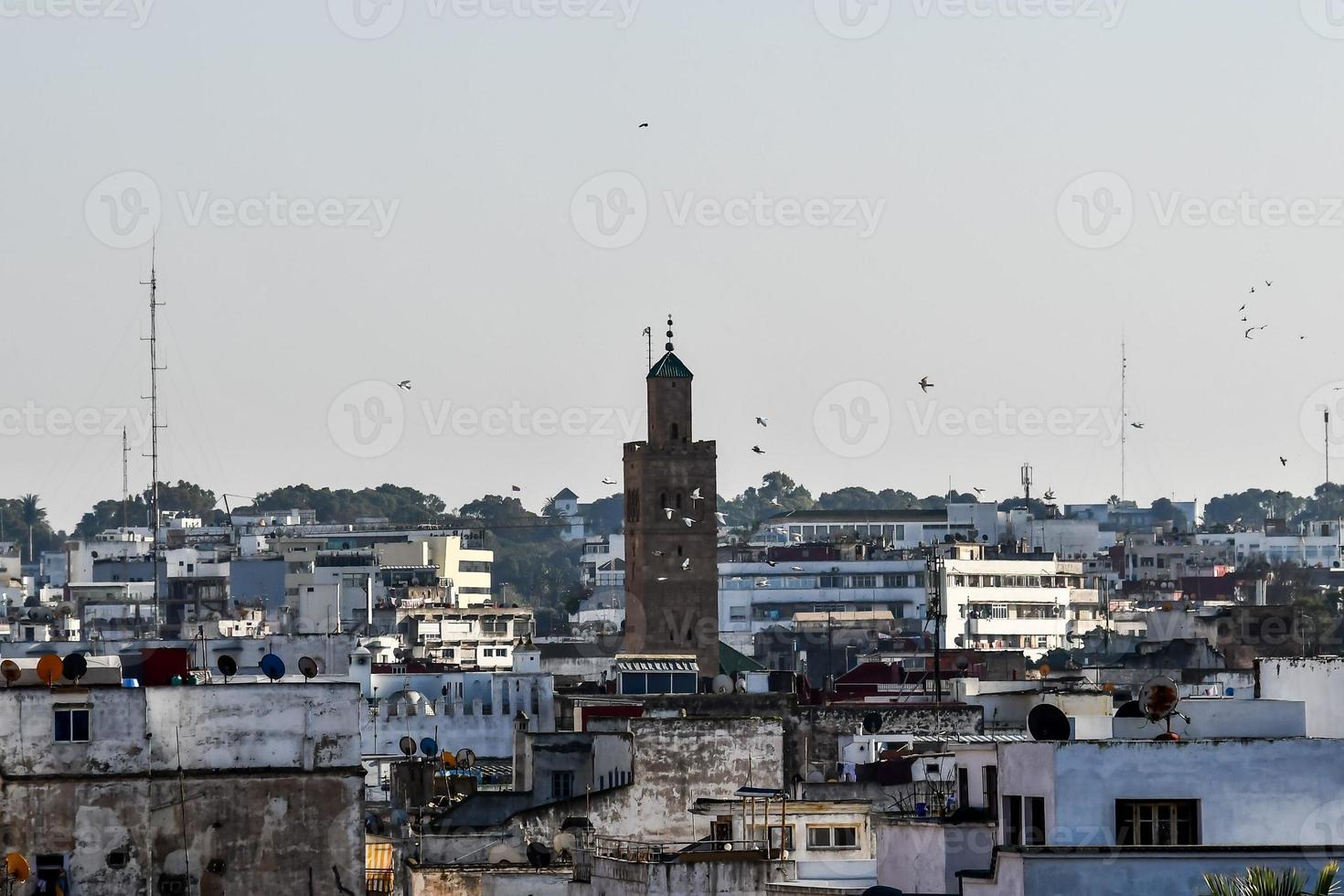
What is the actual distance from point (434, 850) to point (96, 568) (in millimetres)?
150487

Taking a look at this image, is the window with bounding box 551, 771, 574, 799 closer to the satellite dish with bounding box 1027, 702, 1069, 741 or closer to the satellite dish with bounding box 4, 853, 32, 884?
the satellite dish with bounding box 4, 853, 32, 884

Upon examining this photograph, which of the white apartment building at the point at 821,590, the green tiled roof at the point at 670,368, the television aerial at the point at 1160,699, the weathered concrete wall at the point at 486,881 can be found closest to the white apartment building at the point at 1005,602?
the white apartment building at the point at 821,590

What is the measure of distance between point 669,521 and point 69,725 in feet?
292

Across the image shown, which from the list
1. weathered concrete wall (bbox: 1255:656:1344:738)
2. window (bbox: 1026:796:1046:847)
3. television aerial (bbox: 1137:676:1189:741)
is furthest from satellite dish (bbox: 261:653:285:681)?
window (bbox: 1026:796:1046:847)

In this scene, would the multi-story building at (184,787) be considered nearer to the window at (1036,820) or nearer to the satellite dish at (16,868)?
the satellite dish at (16,868)

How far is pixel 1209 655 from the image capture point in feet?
318

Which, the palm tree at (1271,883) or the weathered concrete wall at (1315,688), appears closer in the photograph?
the palm tree at (1271,883)

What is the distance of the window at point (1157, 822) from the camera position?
82.2 ft

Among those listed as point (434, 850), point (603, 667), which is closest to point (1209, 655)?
point (603, 667)

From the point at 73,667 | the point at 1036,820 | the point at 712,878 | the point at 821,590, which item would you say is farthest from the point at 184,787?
the point at 821,590

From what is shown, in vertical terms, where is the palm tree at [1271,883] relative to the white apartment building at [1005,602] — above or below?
below

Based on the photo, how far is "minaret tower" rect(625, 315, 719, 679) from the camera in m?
119

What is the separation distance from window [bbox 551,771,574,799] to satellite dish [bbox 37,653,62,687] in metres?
21.6

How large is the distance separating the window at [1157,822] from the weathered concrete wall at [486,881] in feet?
44.2
